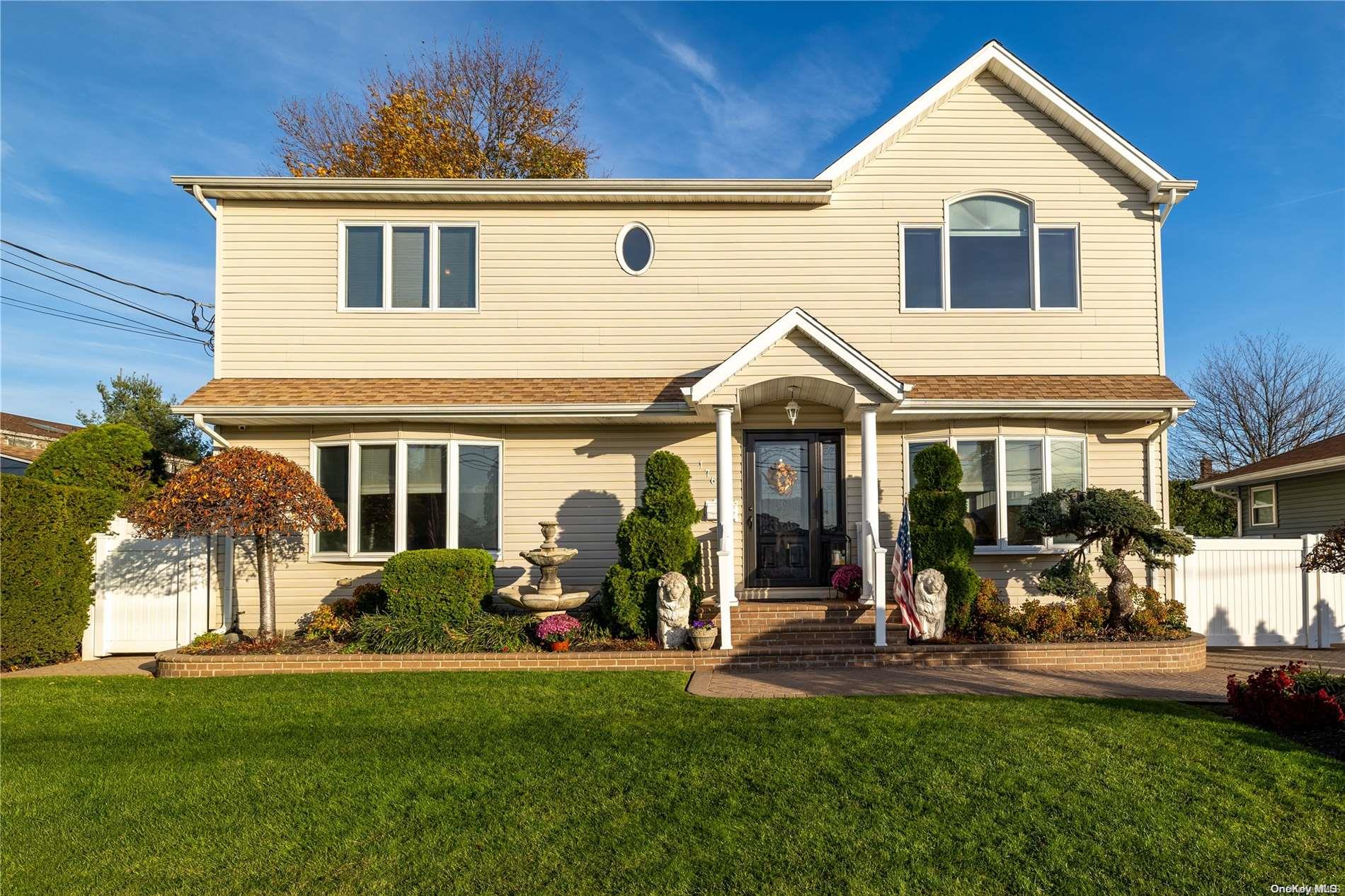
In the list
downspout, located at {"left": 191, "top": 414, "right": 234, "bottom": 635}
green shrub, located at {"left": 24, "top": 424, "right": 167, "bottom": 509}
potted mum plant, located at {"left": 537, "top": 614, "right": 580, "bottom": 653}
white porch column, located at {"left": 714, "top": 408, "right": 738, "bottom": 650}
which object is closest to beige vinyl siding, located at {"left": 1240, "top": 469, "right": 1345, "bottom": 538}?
white porch column, located at {"left": 714, "top": 408, "right": 738, "bottom": 650}

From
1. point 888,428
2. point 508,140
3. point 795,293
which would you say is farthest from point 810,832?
point 508,140

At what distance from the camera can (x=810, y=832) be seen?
4.74 meters

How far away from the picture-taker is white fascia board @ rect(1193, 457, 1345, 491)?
1525cm

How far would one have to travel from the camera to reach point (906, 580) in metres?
10.1

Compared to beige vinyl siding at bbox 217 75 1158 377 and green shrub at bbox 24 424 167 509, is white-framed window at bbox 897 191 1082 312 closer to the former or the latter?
beige vinyl siding at bbox 217 75 1158 377

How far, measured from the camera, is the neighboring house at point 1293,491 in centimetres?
1584

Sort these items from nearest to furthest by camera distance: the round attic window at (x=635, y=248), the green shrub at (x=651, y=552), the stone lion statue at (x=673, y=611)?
the stone lion statue at (x=673, y=611) < the green shrub at (x=651, y=552) < the round attic window at (x=635, y=248)

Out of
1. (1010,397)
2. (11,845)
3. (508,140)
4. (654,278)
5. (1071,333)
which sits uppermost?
(508,140)

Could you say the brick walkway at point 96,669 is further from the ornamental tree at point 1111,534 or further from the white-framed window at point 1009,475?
the ornamental tree at point 1111,534

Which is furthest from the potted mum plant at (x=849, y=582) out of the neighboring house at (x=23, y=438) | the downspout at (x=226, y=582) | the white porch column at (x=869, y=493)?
the neighboring house at (x=23, y=438)

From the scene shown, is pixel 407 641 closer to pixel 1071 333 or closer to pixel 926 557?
pixel 926 557

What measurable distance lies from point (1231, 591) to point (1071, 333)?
4.22 m

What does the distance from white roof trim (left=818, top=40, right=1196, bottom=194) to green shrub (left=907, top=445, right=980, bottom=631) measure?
15.0 ft

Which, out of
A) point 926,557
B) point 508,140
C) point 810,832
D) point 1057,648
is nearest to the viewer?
point 810,832
